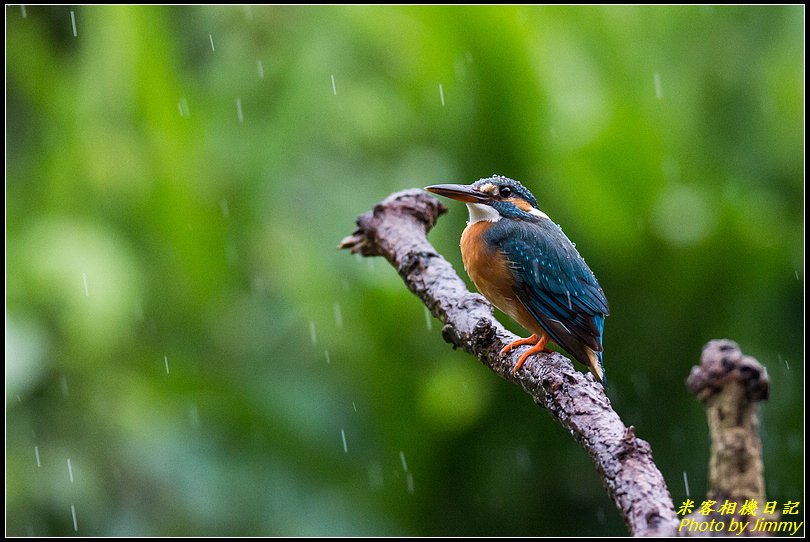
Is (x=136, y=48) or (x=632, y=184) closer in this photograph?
(x=632, y=184)

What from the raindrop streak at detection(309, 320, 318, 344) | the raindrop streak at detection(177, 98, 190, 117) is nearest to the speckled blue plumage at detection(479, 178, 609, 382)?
the raindrop streak at detection(309, 320, 318, 344)

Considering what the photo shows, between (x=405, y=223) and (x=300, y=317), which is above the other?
(x=405, y=223)

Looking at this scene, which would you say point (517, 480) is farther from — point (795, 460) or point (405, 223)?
point (405, 223)

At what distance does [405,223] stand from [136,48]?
212cm

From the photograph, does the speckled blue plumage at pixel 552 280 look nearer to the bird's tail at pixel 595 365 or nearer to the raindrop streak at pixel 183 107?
the bird's tail at pixel 595 365

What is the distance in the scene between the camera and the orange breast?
173 cm

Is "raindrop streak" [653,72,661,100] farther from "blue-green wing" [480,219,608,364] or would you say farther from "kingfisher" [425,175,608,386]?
"blue-green wing" [480,219,608,364]

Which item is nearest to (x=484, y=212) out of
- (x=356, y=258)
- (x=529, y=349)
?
(x=529, y=349)

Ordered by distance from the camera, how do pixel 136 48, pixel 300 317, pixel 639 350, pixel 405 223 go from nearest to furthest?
pixel 405 223 < pixel 639 350 < pixel 300 317 < pixel 136 48

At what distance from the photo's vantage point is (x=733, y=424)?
74cm

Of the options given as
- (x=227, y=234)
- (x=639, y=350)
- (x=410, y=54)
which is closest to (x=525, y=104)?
(x=410, y=54)

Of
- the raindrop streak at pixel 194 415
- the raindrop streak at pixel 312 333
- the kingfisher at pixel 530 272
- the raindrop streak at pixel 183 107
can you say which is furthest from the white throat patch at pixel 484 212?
the raindrop streak at pixel 183 107

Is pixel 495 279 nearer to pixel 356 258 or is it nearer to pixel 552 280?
pixel 552 280

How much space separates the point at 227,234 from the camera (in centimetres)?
359
